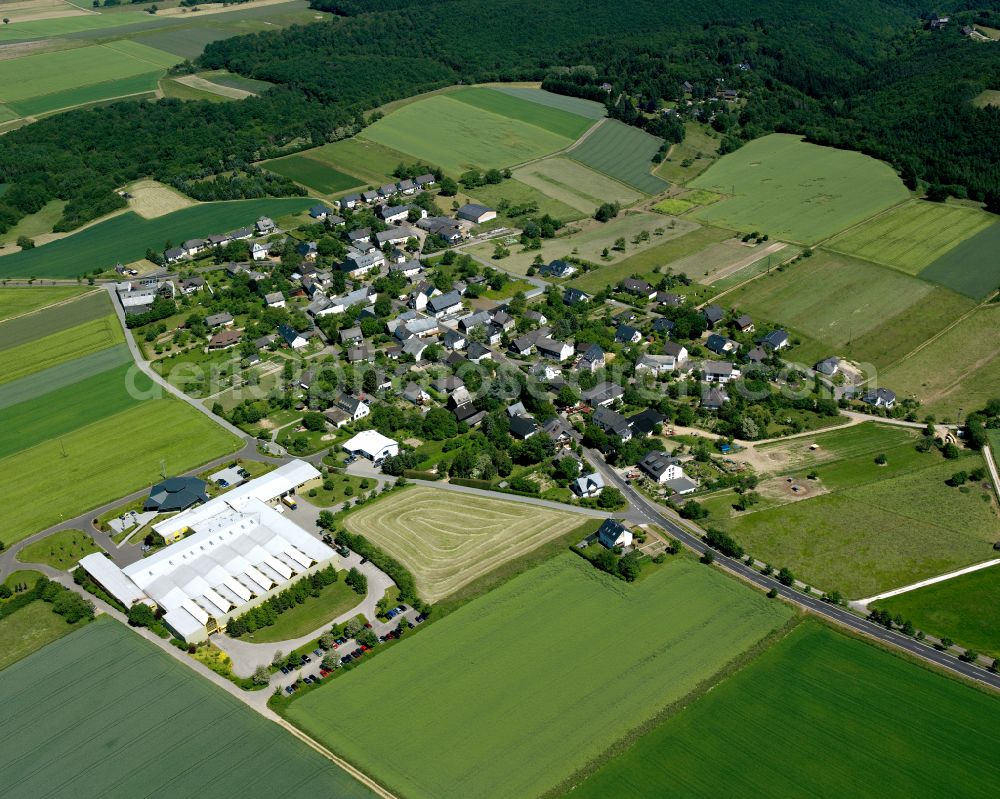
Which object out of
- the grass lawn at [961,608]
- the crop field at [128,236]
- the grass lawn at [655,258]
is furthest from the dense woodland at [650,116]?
the grass lawn at [961,608]

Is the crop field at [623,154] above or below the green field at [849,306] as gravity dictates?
above

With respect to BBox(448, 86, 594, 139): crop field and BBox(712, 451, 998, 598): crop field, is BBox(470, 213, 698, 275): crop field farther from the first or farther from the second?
BBox(712, 451, 998, 598): crop field

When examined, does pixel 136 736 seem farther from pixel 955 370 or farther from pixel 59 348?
pixel 955 370

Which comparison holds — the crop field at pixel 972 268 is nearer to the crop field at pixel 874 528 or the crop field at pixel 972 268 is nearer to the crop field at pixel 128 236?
the crop field at pixel 874 528

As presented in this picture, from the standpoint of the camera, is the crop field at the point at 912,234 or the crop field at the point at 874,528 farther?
the crop field at the point at 912,234

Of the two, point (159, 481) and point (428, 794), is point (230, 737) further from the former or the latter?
point (159, 481)

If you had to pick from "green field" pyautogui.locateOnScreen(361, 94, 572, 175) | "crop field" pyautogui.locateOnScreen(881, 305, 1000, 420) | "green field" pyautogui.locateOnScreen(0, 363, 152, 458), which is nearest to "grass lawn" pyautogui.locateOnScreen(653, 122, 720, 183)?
"green field" pyautogui.locateOnScreen(361, 94, 572, 175)
